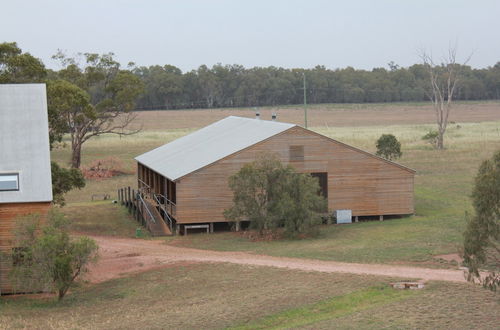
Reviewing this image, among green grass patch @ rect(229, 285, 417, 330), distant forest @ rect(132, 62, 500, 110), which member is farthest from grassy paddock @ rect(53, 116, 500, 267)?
distant forest @ rect(132, 62, 500, 110)

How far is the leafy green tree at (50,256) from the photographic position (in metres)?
21.6

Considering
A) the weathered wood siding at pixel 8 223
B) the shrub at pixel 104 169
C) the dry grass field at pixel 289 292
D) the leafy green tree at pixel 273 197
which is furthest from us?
the shrub at pixel 104 169

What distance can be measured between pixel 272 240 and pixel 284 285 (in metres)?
9.41

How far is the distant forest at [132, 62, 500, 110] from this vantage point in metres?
135

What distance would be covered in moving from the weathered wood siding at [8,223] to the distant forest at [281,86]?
106 metres

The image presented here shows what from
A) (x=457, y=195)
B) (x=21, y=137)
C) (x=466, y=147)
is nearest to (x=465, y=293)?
(x=21, y=137)

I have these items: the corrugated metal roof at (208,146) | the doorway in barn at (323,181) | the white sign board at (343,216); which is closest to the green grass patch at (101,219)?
the corrugated metal roof at (208,146)

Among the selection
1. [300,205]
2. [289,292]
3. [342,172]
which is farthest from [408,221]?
[289,292]

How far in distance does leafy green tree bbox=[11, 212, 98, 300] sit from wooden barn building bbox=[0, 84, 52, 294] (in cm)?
87

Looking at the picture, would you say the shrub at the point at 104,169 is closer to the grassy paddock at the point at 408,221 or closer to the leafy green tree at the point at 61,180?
the grassy paddock at the point at 408,221

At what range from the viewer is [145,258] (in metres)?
Result: 27.0

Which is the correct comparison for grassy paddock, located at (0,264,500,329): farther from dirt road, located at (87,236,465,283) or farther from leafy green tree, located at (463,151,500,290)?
leafy green tree, located at (463,151,500,290)

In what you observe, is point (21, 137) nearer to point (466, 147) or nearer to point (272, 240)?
point (272, 240)

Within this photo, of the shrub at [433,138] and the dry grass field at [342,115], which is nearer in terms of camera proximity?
the shrub at [433,138]
